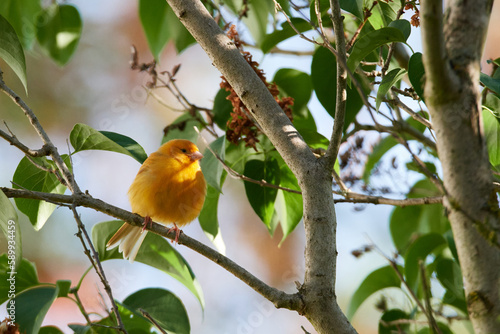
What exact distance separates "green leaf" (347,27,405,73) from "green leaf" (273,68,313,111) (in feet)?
3.30

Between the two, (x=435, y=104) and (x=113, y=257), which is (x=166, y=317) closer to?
(x=113, y=257)

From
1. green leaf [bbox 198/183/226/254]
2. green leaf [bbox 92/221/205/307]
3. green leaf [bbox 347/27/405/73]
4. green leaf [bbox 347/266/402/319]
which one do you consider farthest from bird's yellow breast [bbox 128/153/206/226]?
green leaf [bbox 347/27/405/73]

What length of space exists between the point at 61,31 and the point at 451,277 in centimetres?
253

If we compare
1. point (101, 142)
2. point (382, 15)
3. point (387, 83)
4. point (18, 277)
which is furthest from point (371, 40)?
point (18, 277)

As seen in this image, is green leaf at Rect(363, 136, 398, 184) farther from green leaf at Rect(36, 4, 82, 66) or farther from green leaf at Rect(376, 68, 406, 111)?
green leaf at Rect(36, 4, 82, 66)

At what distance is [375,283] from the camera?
8.78 feet

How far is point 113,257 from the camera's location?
2.62 metres

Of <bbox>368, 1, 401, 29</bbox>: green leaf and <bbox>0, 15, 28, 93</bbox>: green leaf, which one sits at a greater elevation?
<bbox>368, 1, 401, 29</bbox>: green leaf

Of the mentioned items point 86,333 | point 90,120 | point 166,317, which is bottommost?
point 86,333

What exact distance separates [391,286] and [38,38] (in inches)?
95.2

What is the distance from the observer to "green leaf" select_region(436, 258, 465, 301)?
2379 millimetres

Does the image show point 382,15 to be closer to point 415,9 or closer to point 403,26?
point 415,9

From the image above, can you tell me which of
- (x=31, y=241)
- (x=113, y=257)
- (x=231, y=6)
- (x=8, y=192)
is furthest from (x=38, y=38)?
(x=31, y=241)

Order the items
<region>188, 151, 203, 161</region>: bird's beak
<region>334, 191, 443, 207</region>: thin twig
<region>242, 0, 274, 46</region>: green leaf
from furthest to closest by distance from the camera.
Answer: <region>188, 151, 203, 161</region>: bird's beak → <region>242, 0, 274, 46</region>: green leaf → <region>334, 191, 443, 207</region>: thin twig
